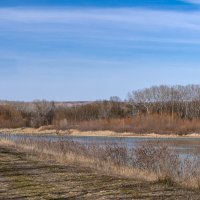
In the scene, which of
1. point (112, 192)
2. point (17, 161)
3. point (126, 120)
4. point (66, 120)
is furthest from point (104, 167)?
point (66, 120)

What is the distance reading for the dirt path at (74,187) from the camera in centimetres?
963

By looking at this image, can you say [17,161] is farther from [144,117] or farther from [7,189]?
[144,117]

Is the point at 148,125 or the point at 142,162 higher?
the point at 148,125

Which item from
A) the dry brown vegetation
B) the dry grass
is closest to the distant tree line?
the dry grass

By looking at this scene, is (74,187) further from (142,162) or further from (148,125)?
(148,125)

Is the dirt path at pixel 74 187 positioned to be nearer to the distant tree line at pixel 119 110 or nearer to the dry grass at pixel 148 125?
the dry grass at pixel 148 125

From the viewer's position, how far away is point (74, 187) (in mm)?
10727

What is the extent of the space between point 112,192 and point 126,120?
8343cm

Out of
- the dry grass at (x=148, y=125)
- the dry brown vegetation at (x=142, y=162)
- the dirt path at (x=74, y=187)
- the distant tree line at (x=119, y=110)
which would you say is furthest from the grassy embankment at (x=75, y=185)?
the distant tree line at (x=119, y=110)

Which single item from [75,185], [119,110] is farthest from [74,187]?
[119,110]

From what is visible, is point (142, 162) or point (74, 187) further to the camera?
point (142, 162)

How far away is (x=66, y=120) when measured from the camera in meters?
99.8

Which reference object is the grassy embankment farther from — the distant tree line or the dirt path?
the distant tree line

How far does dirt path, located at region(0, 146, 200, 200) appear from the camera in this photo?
963cm
